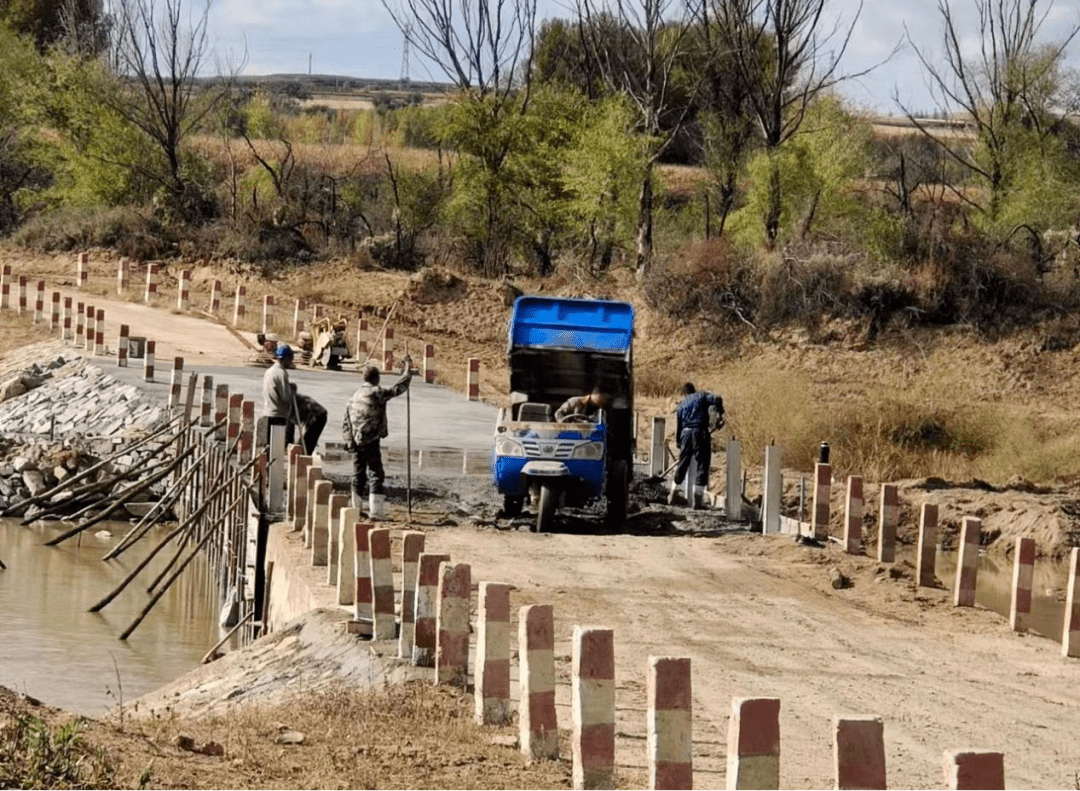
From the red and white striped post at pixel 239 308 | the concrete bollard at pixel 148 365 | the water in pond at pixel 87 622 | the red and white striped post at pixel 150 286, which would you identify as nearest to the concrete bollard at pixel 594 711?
the water in pond at pixel 87 622

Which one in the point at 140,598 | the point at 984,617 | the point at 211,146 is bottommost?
the point at 140,598

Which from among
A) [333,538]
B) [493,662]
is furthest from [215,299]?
[493,662]

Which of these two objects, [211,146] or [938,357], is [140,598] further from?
[211,146]

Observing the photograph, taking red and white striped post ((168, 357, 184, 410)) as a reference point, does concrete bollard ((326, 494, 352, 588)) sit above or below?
above

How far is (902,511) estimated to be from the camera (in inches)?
1083

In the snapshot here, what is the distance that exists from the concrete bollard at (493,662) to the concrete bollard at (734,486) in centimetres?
1234

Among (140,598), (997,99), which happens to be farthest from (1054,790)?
(997,99)

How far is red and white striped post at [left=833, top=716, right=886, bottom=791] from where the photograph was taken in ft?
26.4

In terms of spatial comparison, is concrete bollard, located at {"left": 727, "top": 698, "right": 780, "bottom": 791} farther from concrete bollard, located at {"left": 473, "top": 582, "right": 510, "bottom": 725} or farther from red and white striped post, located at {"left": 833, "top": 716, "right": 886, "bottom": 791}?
concrete bollard, located at {"left": 473, "top": 582, "right": 510, "bottom": 725}

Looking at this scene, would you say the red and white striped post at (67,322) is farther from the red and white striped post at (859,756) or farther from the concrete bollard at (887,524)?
the red and white striped post at (859,756)

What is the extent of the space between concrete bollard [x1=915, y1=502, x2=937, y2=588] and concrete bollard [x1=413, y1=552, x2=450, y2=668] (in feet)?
→ 25.0

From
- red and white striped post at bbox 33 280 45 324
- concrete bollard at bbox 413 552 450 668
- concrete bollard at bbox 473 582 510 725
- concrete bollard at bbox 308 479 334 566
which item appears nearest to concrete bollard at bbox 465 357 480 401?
red and white striped post at bbox 33 280 45 324

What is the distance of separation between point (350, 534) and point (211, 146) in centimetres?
6209

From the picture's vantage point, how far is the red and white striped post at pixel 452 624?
11734 millimetres
